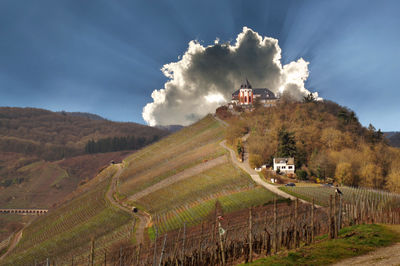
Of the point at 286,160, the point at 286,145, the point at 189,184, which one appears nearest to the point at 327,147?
the point at 286,145

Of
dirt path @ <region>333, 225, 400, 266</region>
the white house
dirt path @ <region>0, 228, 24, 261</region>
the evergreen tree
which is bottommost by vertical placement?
→ dirt path @ <region>0, 228, 24, 261</region>

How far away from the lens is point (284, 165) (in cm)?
6450

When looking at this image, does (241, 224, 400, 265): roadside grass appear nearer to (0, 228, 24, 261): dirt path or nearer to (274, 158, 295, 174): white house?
A: (274, 158, 295, 174): white house

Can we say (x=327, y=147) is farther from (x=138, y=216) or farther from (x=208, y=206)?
(x=138, y=216)

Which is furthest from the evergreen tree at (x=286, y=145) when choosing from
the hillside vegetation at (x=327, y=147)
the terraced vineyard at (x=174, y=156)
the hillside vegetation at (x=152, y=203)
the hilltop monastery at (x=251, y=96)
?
the hilltop monastery at (x=251, y=96)

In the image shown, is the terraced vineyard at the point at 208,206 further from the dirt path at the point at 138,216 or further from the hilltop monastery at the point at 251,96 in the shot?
the hilltop monastery at the point at 251,96

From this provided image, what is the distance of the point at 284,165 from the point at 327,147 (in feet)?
46.3

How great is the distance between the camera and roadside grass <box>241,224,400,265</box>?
13.2 metres

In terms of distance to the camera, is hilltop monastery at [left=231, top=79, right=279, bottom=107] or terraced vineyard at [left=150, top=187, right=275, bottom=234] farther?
hilltop monastery at [left=231, top=79, right=279, bottom=107]

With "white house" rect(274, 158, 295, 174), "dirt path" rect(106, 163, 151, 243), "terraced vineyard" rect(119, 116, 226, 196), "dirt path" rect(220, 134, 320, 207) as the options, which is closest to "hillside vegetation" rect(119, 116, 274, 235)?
"terraced vineyard" rect(119, 116, 226, 196)

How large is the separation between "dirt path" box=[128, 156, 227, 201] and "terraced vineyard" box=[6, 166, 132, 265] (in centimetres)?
869

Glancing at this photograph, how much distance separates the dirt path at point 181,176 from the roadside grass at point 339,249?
59567 mm

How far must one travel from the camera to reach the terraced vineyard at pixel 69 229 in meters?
54.3

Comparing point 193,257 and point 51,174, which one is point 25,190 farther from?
point 193,257
